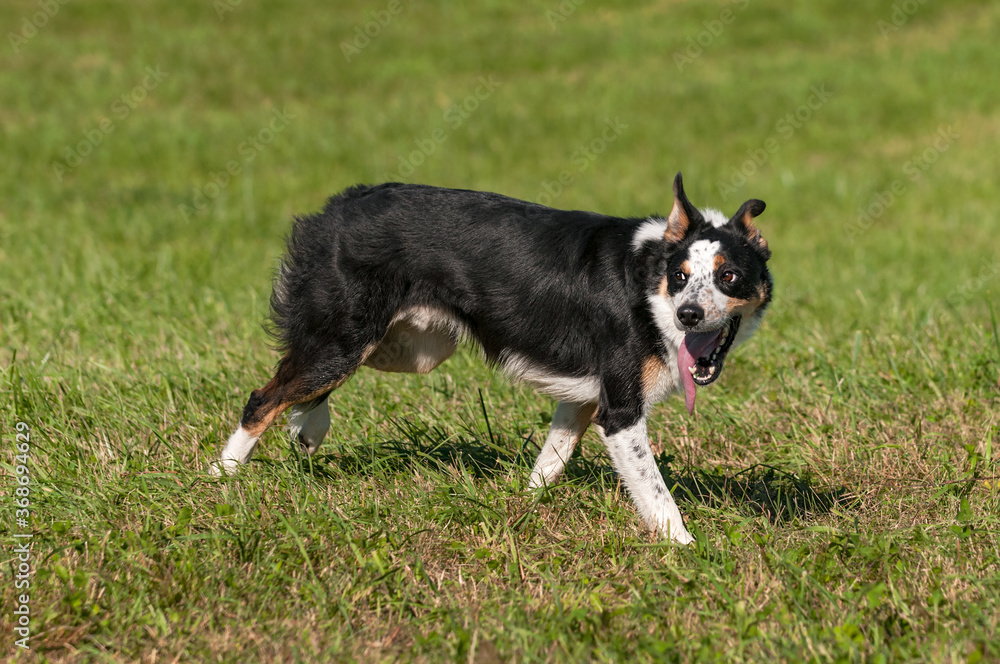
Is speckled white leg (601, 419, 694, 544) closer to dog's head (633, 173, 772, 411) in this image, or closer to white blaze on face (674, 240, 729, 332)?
dog's head (633, 173, 772, 411)

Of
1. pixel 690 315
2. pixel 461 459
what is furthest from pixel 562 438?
pixel 690 315

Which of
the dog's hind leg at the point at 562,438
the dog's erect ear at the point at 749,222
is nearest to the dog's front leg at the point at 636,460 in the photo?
the dog's hind leg at the point at 562,438

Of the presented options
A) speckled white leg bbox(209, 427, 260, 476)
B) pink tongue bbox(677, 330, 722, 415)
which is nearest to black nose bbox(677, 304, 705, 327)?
pink tongue bbox(677, 330, 722, 415)

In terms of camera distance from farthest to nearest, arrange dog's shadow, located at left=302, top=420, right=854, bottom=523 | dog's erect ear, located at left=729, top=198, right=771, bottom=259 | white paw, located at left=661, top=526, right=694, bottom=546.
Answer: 1. dog's shadow, located at left=302, top=420, right=854, bottom=523
2. dog's erect ear, located at left=729, top=198, right=771, bottom=259
3. white paw, located at left=661, top=526, right=694, bottom=546

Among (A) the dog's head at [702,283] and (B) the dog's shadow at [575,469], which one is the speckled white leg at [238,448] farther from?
(A) the dog's head at [702,283]

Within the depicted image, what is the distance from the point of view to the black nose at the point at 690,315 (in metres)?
3.78

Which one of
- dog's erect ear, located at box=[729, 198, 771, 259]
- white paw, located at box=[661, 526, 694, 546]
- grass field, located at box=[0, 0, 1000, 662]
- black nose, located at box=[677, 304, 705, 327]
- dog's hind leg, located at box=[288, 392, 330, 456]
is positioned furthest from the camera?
dog's hind leg, located at box=[288, 392, 330, 456]

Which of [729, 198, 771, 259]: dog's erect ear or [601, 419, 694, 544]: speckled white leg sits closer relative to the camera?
[601, 419, 694, 544]: speckled white leg

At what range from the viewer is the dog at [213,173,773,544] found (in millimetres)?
4027

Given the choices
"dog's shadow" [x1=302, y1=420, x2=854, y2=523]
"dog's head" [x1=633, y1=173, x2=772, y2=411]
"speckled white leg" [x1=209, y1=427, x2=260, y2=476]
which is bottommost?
"dog's shadow" [x1=302, y1=420, x2=854, y2=523]

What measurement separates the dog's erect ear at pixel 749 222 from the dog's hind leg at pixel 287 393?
172 cm

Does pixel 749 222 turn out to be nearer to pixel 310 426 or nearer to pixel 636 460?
pixel 636 460

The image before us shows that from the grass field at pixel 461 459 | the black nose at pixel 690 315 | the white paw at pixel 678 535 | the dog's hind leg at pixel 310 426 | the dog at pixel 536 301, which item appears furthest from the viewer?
the dog's hind leg at pixel 310 426

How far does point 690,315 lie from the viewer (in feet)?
12.4
